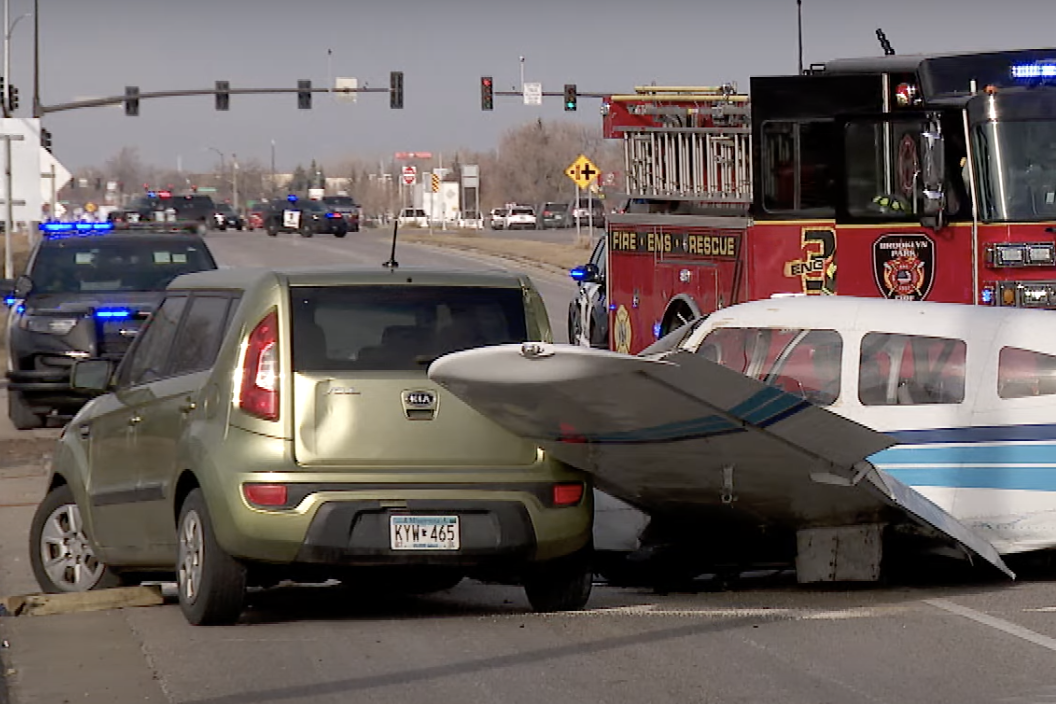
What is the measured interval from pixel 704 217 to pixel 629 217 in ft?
7.16

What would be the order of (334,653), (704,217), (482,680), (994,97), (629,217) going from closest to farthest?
(482,680)
(334,653)
(994,97)
(704,217)
(629,217)

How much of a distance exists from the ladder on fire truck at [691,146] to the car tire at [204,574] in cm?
940

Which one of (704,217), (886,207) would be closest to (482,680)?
(886,207)

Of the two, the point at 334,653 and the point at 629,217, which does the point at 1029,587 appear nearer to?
the point at 334,653

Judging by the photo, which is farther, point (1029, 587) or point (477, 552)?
point (1029, 587)

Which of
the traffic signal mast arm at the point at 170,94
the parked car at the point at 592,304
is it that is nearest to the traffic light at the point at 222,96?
the traffic signal mast arm at the point at 170,94

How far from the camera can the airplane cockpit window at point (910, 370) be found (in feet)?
34.2

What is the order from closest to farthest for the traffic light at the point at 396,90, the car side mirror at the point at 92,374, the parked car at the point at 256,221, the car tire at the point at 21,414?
the car side mirror at the point at 92,374 → the car tire at the point at 21,414 → the traffic light at the point at 396,90 → the parked car at the point at 256,221

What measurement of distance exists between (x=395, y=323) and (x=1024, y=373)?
11.1 feet

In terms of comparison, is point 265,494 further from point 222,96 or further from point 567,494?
point 222,96

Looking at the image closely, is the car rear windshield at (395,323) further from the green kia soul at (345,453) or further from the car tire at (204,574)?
the car tire at (204,574)

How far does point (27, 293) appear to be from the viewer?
1950 cm

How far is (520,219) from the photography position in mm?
104312

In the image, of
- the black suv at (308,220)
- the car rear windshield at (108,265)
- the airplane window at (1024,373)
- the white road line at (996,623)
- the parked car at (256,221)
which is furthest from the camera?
the parked car at (256,221)
